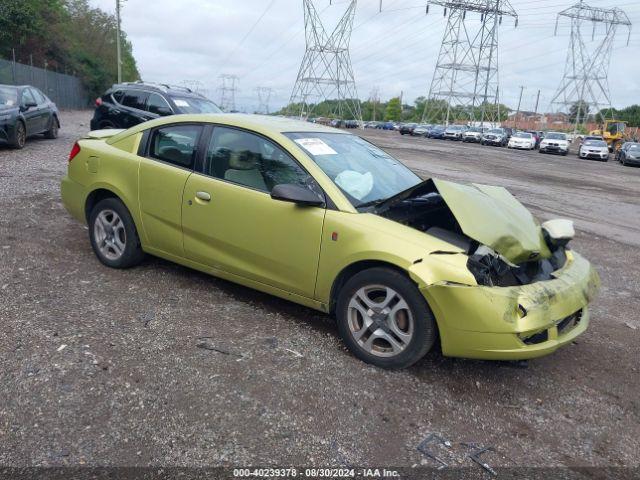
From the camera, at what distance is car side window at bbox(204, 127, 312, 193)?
13.1 feet

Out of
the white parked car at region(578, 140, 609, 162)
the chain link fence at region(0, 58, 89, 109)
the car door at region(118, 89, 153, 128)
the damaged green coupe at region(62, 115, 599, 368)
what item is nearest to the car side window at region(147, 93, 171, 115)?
the car door at region(118, 89, 153, 128)

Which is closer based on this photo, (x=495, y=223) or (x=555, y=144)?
(x=495, y=223)

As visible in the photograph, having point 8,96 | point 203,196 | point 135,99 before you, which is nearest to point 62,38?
point 8,96

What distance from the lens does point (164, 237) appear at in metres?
4.57

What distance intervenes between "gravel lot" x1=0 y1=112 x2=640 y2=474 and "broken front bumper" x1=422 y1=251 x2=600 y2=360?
0.37 meters

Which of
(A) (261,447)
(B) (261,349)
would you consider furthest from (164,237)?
(A) (261,447)

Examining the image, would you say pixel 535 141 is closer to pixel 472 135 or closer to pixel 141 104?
pixel 472 135

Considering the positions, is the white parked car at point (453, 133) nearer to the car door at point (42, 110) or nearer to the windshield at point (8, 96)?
the car door at point (42, 110)

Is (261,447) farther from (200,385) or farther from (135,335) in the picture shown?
(135,335)

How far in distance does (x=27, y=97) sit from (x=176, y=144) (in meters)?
10.7

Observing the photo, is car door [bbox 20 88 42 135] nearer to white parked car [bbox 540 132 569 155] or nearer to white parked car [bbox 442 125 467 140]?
white parked car [bbox 540 132 569 155]

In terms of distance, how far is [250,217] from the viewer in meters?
4.01

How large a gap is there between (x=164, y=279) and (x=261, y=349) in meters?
1.59

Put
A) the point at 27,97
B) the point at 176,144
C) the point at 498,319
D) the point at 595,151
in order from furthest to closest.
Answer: the point at 595,151 < the point at 27,97 < the point at 176,144 < the point at 498,319
